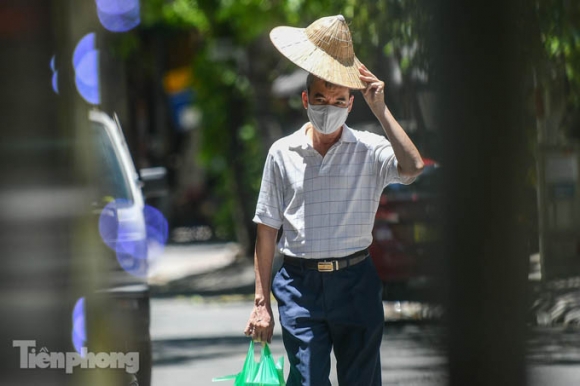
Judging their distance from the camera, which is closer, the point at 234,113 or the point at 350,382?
the point at 350,382

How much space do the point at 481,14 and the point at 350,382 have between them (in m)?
2.18

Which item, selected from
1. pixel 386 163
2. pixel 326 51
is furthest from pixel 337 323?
pixel 326 51

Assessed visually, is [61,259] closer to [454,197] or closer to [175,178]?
[454,197]

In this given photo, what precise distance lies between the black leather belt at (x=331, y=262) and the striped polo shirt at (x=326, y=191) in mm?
17

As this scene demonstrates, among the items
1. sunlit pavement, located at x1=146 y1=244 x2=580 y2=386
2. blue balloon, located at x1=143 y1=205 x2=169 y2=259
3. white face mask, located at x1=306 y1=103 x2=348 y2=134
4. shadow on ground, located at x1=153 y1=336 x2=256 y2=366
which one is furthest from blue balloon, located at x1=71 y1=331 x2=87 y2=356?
blue balloon, located at x1=143 y1=205 x2=169 y2=259

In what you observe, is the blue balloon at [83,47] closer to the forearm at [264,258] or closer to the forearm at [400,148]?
the forearm at [400,148]

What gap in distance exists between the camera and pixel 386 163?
3387 mm

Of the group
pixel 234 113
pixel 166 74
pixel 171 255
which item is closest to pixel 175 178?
pixel 166 74

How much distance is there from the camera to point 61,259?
1.98 m

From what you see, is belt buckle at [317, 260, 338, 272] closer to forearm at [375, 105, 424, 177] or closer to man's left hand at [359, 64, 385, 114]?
forearm at [375, 105, 424, 177]

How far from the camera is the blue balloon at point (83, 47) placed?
205 centimetres

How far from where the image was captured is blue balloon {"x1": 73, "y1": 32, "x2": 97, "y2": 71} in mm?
2053

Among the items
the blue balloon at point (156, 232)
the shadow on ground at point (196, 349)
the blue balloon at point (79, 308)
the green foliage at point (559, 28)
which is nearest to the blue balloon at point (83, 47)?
the blue balloon at point (79, 308)

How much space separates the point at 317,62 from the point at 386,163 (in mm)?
419
